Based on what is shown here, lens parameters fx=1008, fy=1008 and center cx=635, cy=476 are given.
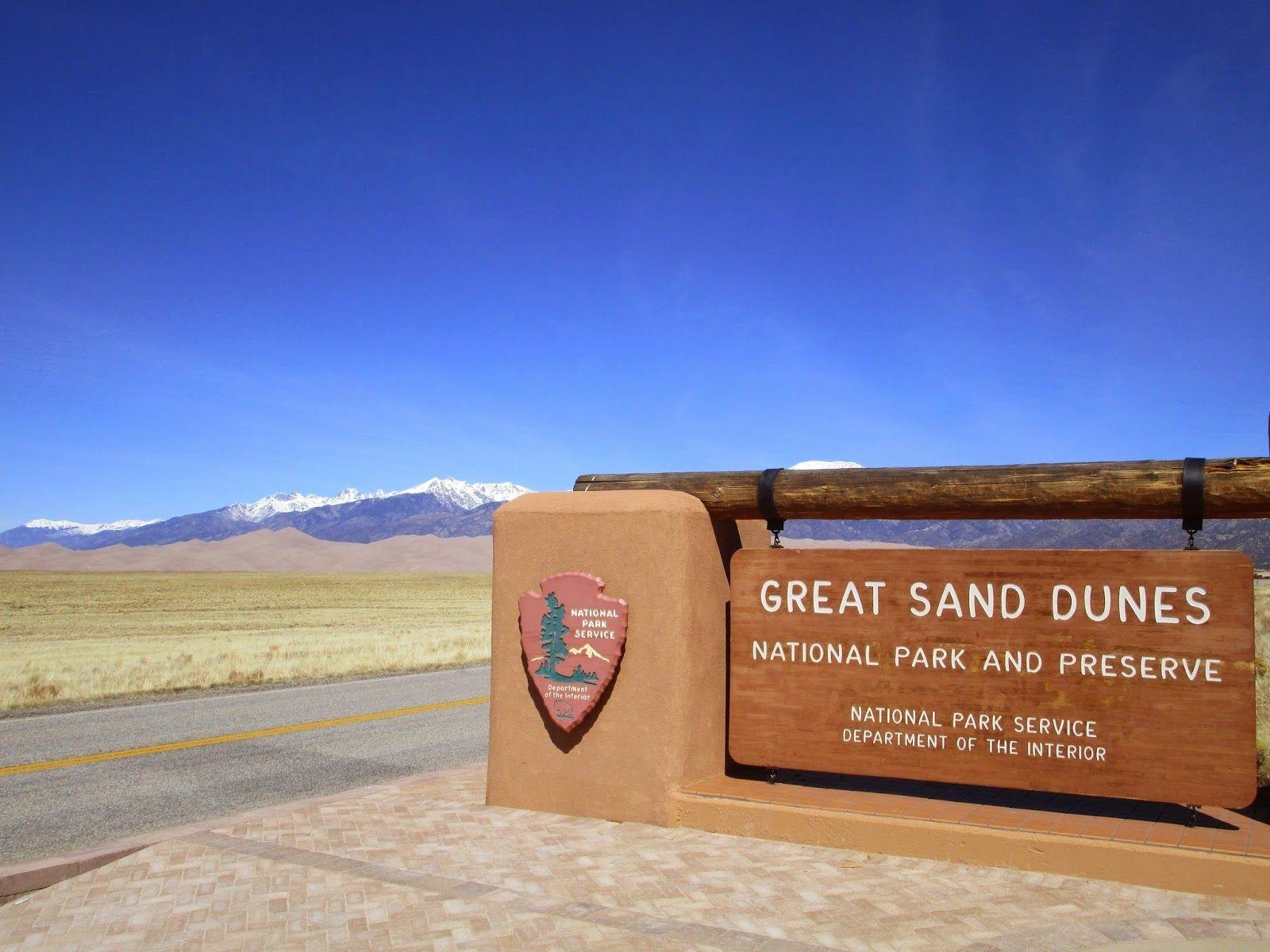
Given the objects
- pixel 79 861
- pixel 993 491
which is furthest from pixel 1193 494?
pixel 79 861

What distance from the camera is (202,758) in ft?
33.2

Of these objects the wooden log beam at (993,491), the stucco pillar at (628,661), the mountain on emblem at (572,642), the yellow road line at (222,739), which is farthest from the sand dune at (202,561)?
the wooden log beam at (993,491)

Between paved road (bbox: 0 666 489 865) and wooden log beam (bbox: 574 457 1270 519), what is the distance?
14.6ft

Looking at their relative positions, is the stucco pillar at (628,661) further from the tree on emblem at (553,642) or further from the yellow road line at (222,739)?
the yellow road line at (222,739)

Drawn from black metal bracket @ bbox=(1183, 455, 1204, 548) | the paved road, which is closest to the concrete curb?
the paved road

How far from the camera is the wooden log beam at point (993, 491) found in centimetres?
562

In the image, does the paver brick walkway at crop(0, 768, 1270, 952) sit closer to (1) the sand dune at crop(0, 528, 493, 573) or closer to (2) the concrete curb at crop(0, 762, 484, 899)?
(2) the concrete curb at crop(0, 762, 484, 899)

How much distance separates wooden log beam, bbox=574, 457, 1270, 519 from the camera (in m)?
5.62

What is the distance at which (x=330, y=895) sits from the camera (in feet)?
17.2

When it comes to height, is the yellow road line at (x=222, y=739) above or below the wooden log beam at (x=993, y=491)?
below

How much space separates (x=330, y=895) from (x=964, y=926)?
3.17 metres

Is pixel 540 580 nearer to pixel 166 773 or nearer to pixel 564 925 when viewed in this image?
pixel 564 925

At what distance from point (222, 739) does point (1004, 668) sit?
873cm

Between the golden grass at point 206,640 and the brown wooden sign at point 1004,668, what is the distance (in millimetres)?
11945
